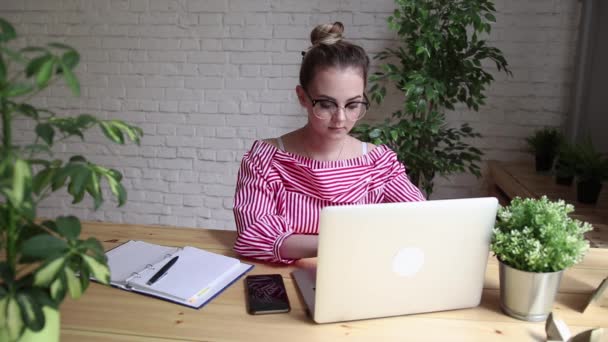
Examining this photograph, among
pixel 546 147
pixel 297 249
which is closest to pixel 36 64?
pixel 297 249

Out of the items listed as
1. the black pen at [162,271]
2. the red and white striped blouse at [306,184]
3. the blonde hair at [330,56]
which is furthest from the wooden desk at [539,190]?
the black pen at [162,271]

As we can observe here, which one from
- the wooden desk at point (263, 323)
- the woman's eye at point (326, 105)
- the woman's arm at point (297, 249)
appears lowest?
the wooden desk at point (263, 323)

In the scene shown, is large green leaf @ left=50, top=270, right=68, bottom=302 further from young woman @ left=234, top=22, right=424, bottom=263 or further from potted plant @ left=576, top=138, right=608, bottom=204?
potted plant @ left=576, top=138, right=608, bottom=204

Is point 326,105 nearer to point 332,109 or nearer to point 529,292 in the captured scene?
point 332,109

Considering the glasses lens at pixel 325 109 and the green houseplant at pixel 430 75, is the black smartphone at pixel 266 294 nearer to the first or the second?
the glasses lens at pixel 325 109

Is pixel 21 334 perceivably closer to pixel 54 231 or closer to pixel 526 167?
pixel 54 231

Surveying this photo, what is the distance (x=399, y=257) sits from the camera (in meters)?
0.87

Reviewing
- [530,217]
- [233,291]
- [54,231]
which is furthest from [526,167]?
[54,231]

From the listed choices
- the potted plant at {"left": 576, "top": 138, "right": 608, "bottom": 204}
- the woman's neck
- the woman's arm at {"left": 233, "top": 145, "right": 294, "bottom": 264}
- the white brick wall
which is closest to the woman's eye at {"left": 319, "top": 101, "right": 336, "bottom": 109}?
the woman's neck

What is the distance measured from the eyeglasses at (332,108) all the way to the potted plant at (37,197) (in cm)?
78

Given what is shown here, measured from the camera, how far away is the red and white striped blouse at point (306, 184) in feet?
4.56

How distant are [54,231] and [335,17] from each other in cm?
244

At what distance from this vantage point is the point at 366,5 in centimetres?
275

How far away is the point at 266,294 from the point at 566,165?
174 cm
